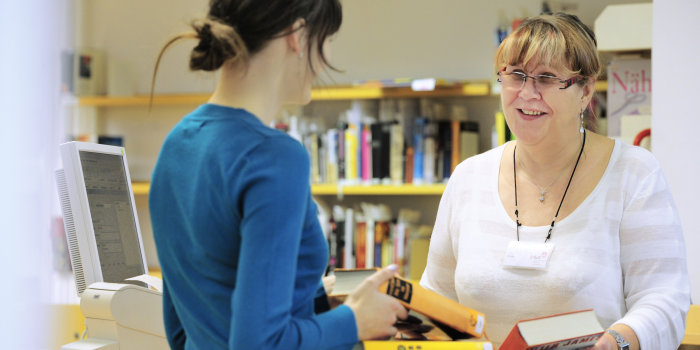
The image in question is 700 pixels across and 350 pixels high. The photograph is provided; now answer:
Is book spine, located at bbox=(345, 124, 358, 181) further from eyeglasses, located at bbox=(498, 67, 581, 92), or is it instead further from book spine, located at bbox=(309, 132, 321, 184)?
eyeglasses, located at bbox=(498, 67, 581, 92)

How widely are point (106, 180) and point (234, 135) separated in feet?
2.70

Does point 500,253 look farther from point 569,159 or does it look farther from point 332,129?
point 332,129

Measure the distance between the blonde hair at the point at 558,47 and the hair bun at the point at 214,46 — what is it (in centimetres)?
90

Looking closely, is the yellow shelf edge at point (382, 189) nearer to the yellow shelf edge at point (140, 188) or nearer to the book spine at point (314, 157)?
the book spine at point (314, 157)

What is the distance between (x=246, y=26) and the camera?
919 millimetres

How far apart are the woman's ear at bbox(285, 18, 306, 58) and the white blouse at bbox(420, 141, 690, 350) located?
0.89 m

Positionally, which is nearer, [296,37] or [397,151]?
[296,37]

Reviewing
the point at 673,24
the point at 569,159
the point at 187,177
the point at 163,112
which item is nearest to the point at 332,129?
the point at 163,112

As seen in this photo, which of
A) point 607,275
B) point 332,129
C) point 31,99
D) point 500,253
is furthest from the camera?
point 332,129

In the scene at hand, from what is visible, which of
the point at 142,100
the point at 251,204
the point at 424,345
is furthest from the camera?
the point at 142,100

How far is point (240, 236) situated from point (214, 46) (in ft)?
0.87

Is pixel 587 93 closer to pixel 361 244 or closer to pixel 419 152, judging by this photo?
pixel 419 152

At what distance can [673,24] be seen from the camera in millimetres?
2279

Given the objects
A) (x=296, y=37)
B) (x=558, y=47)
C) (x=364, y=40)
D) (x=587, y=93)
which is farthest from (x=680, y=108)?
(x=364, y=40)
